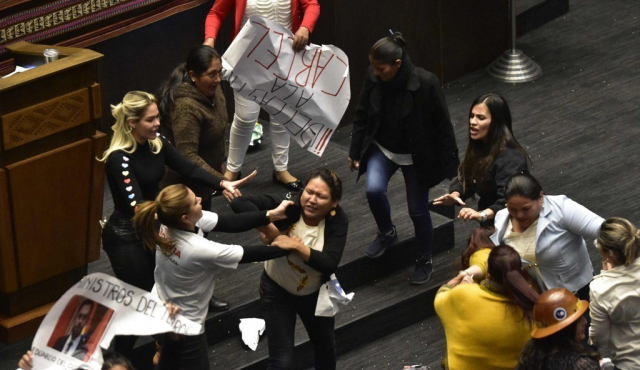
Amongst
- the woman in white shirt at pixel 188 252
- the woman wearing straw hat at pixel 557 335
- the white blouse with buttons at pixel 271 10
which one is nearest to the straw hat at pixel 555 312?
the woman wearing straw hat at pixel 557 335

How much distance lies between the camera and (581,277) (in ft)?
18.8

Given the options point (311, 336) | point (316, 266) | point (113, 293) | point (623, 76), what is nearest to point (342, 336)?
point (311, 336)

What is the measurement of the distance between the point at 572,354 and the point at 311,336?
4.95 feet

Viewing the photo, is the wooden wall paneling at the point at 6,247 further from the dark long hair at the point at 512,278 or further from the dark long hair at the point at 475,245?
the dark long hair at the point at 512,278

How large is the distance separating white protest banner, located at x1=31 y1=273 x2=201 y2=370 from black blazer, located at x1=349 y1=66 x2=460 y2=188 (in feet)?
6.20

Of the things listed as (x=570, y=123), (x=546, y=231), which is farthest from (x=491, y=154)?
(x=570, y=123)

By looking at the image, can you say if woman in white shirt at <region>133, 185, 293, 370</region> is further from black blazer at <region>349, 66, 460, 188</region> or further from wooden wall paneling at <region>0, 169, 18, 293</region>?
black blazer at <region>349, 66, 460, 188</region>

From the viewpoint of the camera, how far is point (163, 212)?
5.15 metres

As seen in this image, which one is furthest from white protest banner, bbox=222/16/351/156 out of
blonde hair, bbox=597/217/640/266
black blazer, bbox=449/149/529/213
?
blonde hair, bbox=597/217/640/266

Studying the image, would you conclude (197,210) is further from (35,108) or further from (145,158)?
(35,108)

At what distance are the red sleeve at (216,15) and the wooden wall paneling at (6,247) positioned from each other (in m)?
1.76

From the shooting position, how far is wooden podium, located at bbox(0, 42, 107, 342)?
588cm

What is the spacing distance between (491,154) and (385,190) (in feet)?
2.55

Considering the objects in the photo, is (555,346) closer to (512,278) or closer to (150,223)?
Result: (512,278)
